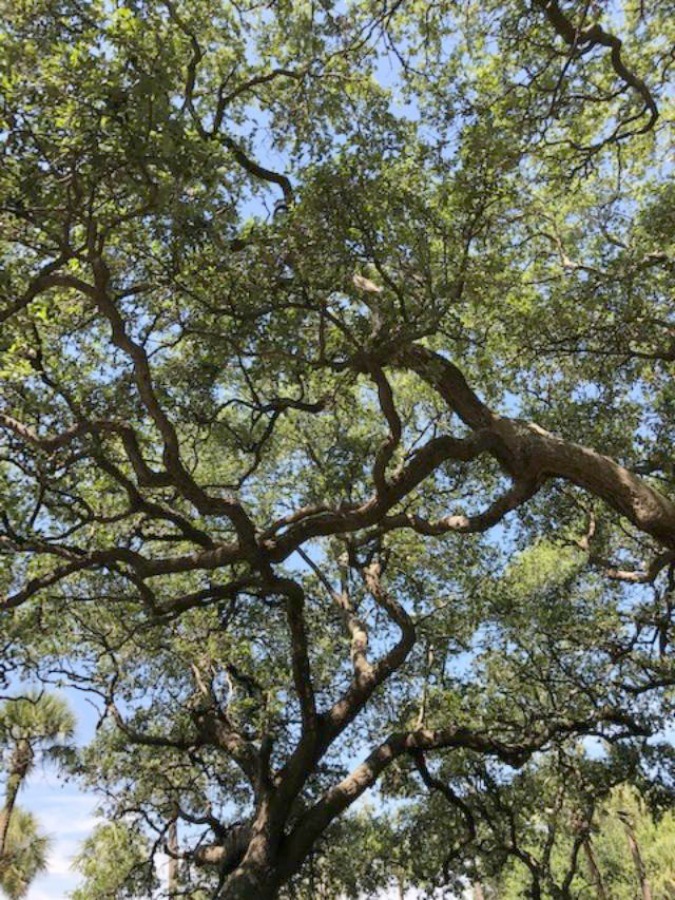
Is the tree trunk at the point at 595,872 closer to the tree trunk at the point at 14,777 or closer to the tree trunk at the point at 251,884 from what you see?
the tree trunk at the point at 251,884

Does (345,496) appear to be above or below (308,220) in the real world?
below

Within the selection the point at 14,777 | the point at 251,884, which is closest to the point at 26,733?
the point at 14,777

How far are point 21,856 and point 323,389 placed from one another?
1294cm

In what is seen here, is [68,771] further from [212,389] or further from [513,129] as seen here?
[513,129]

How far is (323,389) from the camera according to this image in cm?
976

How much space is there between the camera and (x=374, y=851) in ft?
40.3

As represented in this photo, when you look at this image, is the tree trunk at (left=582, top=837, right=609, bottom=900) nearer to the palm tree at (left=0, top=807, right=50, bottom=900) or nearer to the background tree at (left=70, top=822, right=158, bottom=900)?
the background tree at (left=70, top=822, right=158, bottom=900)

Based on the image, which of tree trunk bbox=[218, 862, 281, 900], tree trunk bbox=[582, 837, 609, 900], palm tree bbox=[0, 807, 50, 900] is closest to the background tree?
palm tree bbox=[0, 807, 50, 900]

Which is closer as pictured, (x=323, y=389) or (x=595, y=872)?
(x=323, y=389)

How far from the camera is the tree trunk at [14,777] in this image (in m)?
13.2

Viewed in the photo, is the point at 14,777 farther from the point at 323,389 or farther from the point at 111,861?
the point at 323,389

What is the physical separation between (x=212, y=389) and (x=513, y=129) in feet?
→ 13.8

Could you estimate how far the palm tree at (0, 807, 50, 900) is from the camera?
47.5 feet

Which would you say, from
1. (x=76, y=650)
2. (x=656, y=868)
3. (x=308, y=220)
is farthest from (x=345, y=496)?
(x=656, y=868)
